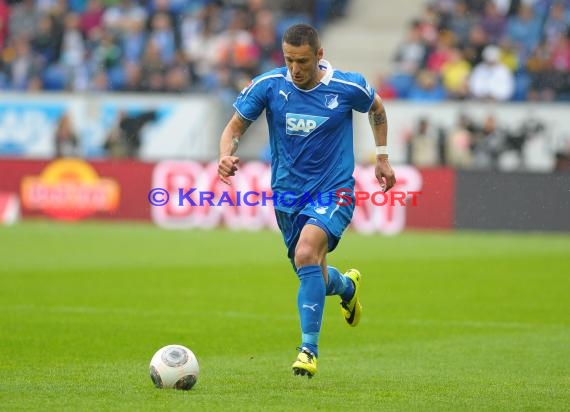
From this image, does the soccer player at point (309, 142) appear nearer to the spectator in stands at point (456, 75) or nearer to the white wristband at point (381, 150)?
the white wristband at point (381, 150)

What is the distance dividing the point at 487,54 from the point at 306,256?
66.1 feet

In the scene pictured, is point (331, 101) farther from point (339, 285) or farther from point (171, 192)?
point (171, 192)

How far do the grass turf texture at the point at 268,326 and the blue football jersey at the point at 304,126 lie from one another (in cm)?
129

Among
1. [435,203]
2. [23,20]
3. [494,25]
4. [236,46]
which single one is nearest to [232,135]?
[435,203]

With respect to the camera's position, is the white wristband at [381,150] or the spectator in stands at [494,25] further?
the spectator in stands at [494,25]

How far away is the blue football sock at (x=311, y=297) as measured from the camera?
8234 millimetres

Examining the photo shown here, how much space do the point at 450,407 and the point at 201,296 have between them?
7.30 meters

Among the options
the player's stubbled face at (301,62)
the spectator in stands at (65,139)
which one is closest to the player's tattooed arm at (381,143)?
the player's stubbled face at (301,62)

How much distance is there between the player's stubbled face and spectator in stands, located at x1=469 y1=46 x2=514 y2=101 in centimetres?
1917

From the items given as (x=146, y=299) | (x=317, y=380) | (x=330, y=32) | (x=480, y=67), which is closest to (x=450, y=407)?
(x=317, y=380)

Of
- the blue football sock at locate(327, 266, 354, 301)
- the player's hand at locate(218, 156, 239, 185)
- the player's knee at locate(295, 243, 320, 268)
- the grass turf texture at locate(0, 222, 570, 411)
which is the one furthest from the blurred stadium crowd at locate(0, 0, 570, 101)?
the player's hand at locate(218, 156, 239, 185)

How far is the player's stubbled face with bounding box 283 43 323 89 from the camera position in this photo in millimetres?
8320

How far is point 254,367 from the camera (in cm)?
892

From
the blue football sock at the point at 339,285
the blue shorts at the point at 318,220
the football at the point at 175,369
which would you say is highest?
the blue shorts at the point at 318,220
